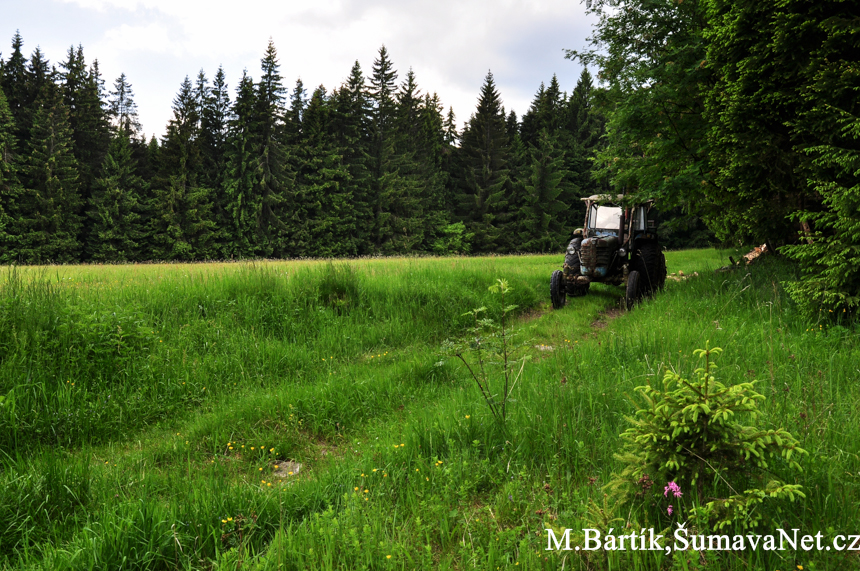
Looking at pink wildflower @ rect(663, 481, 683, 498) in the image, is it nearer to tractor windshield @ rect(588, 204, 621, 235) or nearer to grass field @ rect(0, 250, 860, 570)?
grass field @ rect(0, 250, 860, 570)

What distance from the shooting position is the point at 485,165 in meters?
41.4

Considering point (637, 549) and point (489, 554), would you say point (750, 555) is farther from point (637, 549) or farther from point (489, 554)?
point (489, 554)

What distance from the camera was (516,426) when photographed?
3.15m

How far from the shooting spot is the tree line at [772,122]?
15.6 ft

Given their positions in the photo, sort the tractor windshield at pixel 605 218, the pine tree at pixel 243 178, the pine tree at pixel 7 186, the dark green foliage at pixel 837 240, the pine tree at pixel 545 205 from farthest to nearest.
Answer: the pine tree at pixel 545 205, the pine tree at pixel 243 178, the pine tree at pixel 7 186, the tractor windshield at pixel 605 218, the dark green foliage at pixel 837 240

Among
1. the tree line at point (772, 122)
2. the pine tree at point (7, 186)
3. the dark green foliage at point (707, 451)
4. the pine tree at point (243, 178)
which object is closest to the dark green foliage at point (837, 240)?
the tree line at point (772, 122)

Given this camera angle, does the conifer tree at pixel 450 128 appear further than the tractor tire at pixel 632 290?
Yes

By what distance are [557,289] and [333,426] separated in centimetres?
615

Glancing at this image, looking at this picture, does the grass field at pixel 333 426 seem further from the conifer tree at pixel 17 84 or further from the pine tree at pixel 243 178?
the conifer tree at pixel 17 84

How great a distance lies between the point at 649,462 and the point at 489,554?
2.83 ft

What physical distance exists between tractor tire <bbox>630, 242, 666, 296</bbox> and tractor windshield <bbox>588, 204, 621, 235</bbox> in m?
0.78

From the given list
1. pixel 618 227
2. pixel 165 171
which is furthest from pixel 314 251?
pixel 618 227

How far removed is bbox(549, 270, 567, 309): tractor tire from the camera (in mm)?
9023

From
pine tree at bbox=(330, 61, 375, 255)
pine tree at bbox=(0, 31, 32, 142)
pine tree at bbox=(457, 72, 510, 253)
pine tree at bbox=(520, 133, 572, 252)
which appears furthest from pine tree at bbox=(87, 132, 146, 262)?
pine tree at bbox=(520, 133, 572, 252)
